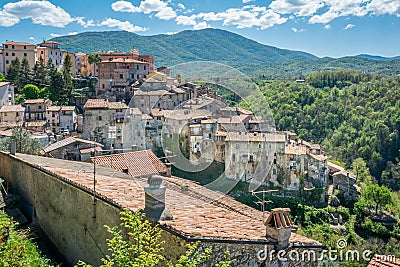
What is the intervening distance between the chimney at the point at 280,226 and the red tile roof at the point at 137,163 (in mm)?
7347

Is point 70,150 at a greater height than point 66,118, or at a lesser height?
lesser

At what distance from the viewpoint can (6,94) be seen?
3588 centimetres

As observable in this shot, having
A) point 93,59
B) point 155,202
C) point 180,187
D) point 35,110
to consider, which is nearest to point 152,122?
point 180,187

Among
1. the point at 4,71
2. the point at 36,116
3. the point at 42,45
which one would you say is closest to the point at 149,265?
the point at 36,116

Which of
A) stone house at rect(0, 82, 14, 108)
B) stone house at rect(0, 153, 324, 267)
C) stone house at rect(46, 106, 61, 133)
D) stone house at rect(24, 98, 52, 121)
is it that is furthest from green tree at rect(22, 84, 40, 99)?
stone house at rect(0, 153, 324, 267)

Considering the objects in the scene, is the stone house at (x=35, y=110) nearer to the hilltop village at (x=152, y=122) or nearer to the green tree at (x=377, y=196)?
the hilltop village at (x=152, y=122)

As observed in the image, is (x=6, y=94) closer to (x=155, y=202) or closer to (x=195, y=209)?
(x=195, y=209)

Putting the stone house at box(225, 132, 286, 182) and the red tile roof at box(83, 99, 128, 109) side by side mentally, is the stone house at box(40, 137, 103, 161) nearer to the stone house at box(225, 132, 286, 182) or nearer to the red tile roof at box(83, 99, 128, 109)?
the red tile roof at box(83, 99, 128, 109)

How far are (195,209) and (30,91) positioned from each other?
37592 millimetres

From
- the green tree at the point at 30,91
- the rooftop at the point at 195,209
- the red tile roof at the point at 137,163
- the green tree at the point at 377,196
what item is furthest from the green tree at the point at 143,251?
the green tree at the point at 377,196

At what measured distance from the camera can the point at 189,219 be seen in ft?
18.5

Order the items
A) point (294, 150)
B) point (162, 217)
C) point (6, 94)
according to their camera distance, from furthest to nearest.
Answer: point (294, 150) → point (6, 94) → point (162, 217)

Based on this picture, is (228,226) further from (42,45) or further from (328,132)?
(328,132)

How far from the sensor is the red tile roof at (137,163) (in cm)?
1260
